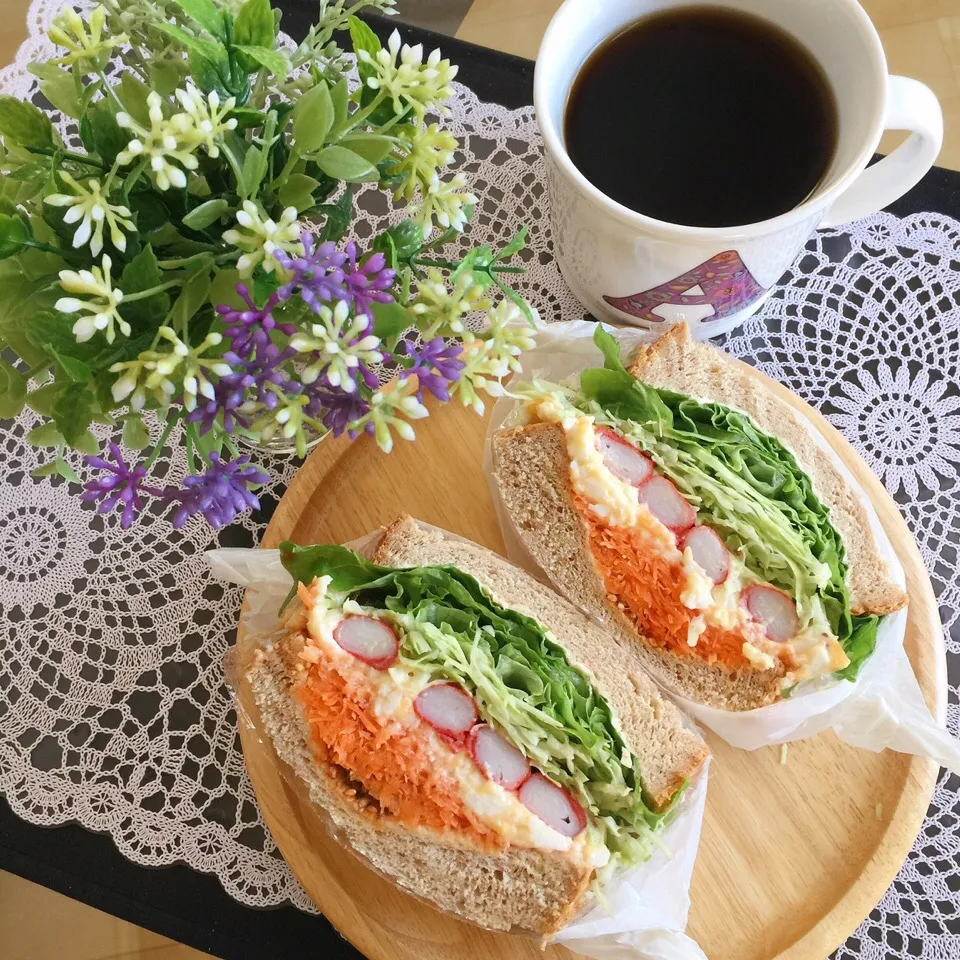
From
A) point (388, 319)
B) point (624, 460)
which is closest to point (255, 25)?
point (388, 319)

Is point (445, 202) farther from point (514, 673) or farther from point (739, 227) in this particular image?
point (514, 673)

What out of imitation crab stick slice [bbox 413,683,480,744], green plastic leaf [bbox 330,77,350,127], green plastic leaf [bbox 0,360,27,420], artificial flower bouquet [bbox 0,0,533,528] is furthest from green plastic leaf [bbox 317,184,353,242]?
imitation crab stick slice [bbox 413,683,480,744]

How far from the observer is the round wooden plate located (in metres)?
1.11

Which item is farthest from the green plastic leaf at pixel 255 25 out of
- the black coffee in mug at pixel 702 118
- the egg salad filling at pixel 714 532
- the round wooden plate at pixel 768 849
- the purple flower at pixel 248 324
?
the round wooden plate at pixel 768 849

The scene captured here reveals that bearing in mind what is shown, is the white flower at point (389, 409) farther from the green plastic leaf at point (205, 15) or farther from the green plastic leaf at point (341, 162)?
the green plastic leaf at point (205, 15)

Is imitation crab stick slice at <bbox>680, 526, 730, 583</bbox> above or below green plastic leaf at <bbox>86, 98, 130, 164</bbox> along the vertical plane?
below

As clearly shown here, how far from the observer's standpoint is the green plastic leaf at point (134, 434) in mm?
799

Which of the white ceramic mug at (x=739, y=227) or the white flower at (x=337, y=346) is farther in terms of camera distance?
the white ceramic mug at (x=739, y=227)

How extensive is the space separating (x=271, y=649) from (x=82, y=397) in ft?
1.53

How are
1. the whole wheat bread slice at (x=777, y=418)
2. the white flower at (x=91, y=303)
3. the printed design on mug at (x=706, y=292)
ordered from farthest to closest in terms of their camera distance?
the whole wheat bread slice at (x=777, y=418) → the printed design on mug at (x=706, y=292) → the white flower at (x=91, y=303)

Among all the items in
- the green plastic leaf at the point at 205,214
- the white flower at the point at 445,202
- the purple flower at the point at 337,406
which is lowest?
the purple flower at the point at 337,406

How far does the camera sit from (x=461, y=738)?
1068 millimetres

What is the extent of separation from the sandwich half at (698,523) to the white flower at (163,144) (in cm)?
62

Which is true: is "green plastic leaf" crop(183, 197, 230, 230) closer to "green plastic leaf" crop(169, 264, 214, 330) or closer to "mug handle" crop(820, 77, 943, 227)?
"green plastic leaf" crop(169, 264, 214, 330)
